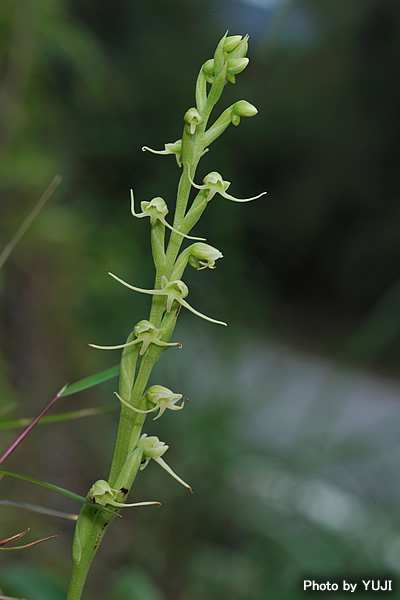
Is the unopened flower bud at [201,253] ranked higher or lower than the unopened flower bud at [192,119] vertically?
lower

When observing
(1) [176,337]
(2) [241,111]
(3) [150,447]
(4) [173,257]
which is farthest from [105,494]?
(1) [176,337]

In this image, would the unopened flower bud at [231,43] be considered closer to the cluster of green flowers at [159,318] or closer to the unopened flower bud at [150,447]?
the cluster of green flowers at [159,318]

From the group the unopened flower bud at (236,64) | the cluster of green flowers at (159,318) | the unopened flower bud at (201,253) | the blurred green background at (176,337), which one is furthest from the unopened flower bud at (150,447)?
the blurred green background at (176,337)

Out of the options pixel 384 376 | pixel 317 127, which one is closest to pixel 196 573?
pixel 384 376

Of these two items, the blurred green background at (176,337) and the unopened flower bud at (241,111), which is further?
the blurred green background at (176,337)

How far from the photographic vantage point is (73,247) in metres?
1.78

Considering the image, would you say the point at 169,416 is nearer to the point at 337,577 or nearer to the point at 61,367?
the point at 61,367

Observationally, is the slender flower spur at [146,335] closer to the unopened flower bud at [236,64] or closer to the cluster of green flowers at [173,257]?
the cluster of green flowers at [173,257]

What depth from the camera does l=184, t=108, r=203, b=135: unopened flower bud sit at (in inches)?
12.7

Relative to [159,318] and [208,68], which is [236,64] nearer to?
[208,68]

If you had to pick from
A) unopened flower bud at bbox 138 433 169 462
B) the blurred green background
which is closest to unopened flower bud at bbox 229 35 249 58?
unopened flower bud at bbox 138 433 169 462

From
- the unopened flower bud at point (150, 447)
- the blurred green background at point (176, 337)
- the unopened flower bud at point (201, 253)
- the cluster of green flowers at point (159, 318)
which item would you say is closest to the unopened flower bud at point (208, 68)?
the cluster of green flowers at point (159, 318)

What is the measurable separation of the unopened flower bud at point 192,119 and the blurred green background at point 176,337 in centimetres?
51

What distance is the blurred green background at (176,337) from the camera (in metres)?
1.40
